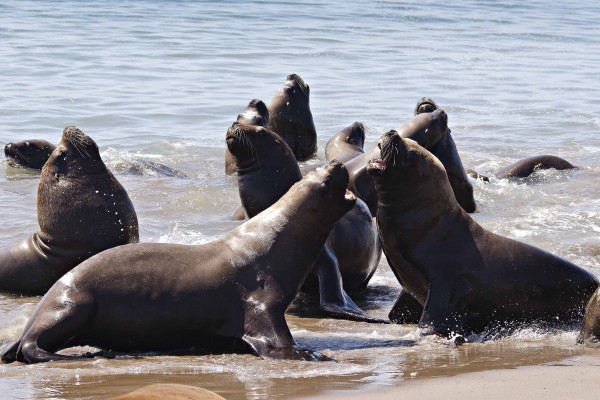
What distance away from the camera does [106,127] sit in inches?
648

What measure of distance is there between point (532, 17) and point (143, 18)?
14700 mm

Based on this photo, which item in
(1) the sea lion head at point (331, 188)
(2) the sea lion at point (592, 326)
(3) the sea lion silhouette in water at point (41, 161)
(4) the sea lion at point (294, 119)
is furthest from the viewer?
(4) the sea lion at point (294, 119)

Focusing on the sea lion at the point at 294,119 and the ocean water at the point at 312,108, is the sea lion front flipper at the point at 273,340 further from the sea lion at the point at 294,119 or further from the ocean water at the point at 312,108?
the sea lion at the point at 294,119

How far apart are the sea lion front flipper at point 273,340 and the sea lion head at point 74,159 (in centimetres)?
230

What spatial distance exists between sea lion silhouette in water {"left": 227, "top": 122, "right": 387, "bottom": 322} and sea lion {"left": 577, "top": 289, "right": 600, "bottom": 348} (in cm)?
198

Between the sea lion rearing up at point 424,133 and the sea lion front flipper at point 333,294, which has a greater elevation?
the sea lion rearing up at point 424,133

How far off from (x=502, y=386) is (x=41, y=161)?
9064 mm

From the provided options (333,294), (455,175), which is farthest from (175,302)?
(455,175)

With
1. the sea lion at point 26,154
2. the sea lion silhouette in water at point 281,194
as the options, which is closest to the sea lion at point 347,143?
the sea lion silhouette in water at point 281,194

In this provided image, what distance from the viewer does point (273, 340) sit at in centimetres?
578

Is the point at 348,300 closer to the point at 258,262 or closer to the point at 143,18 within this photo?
the point at 258,262

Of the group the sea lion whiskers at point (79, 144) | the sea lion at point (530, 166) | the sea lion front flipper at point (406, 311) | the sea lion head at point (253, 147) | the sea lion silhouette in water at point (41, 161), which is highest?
the sea lion whiskers at point (79, 144)

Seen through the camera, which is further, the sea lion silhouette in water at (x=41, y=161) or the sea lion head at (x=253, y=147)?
the sea lion silhouette in water at (x=41, y=161)

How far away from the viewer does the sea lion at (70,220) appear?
7.55 metres
